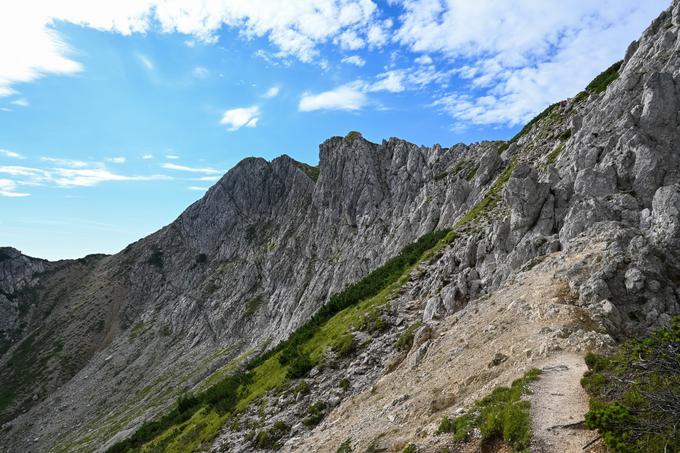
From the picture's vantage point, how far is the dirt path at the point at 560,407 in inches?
559

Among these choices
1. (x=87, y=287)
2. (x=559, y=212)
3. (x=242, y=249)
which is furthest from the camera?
(x=87, y=287)

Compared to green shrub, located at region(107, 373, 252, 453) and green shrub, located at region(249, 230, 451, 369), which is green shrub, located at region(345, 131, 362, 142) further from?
green shrub, located at region(107, 373, 252, 453)

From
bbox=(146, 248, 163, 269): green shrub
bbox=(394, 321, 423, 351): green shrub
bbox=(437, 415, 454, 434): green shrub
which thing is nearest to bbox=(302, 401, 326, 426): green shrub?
bbox=(394, 321, 423, 351): green shrub

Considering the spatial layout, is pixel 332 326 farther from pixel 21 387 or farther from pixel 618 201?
pixel 21 387

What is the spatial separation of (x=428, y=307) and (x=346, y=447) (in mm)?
20263

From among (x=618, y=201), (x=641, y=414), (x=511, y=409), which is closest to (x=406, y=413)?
(x=511, y=409)

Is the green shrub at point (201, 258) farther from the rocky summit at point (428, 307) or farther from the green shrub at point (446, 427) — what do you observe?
the green shrub at point (446, 427)

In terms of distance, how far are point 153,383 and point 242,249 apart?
65.2 metres

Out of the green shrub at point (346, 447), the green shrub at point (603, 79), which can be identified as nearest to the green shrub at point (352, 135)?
the green shrub at point (603, 79)

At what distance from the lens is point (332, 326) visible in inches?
2078

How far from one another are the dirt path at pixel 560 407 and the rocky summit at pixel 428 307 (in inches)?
3.0

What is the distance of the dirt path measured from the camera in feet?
46.6

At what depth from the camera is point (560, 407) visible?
15977 mm

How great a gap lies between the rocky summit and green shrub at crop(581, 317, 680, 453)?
101 cm
